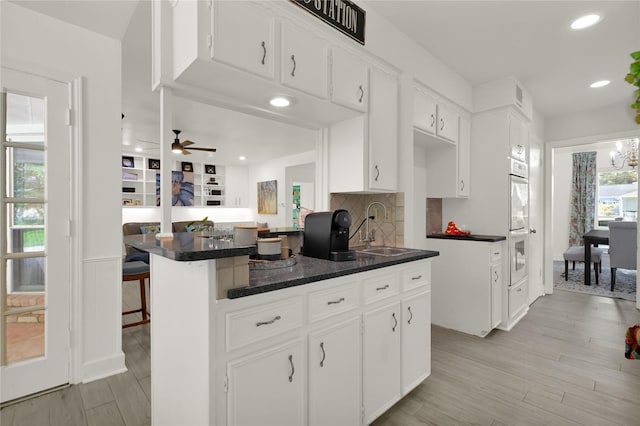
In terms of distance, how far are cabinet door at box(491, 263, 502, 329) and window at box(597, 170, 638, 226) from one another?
20.8 ft

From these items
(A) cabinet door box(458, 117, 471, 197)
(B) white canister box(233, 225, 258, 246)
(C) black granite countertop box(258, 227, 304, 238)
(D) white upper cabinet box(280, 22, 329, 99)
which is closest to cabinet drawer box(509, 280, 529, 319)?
(A) cabinet door box(458, 117, 471, 197)

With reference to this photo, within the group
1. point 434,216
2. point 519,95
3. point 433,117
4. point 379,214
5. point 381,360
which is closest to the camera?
point 381,360

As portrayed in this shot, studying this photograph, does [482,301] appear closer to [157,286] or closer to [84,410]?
[157,286]

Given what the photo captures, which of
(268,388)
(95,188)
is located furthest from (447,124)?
(95,188)

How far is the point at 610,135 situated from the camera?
14.3 ft

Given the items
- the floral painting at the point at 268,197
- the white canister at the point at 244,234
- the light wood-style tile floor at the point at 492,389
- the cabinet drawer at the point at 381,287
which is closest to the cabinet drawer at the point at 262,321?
the white canister at the point at 244,234

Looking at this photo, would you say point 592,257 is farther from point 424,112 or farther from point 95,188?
point 95,188

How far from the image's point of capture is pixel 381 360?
187 centimetres

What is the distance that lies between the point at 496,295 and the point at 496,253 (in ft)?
1.47

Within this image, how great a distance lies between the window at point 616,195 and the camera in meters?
7.16

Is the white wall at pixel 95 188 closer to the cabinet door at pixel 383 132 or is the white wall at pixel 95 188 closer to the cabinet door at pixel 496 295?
the cabinet door at pixel 383 132

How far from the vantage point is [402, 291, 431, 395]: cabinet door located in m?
2.05

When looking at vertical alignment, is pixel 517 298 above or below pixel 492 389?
above

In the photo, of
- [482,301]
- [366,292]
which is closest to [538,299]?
[482,301]
